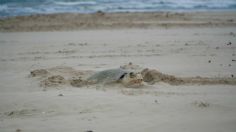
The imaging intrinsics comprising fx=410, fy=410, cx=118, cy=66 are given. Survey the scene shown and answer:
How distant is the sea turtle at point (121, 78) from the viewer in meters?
7.80

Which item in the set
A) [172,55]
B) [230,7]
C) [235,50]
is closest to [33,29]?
[172,55]

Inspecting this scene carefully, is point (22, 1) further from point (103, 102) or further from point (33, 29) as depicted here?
point (103, 102)

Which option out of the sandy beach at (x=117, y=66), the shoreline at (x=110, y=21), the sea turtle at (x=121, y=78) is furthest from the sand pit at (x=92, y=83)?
the shoreline at (x=110, y=21)

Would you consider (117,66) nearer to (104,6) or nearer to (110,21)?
(110,21)

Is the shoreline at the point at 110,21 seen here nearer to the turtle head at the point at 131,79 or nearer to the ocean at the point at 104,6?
the ocean at the point at 104,6

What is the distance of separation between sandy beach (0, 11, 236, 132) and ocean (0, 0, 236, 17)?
2.74 m

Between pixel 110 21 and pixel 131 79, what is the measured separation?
9048mm

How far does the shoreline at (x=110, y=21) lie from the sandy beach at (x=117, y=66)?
1.5 inches

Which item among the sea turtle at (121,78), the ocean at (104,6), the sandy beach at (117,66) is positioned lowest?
the sandy beach at (117,66)

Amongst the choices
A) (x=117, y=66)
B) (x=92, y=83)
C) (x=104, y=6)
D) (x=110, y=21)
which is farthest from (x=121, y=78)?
(x=104, y=6)

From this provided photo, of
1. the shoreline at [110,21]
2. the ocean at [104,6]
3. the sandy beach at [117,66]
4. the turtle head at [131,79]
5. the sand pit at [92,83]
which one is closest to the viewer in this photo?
the sandy beach at [117,66]

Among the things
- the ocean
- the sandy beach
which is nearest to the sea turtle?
the sandy beach

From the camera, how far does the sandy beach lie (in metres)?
6.03

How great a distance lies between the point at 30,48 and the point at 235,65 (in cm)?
583
